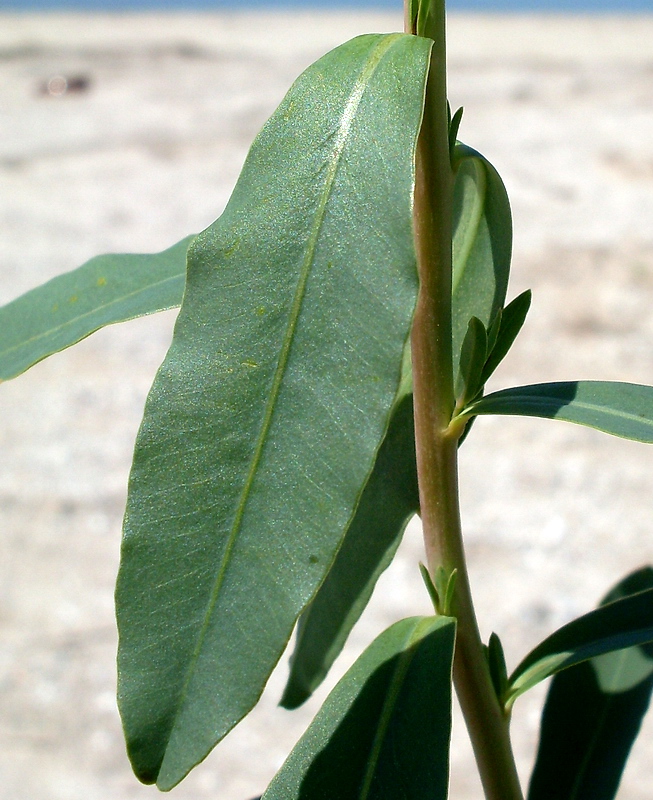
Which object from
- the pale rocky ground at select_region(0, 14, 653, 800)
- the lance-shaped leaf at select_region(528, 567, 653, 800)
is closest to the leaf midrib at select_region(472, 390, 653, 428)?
the lance-shaped leaf at select_region(528, 567, 653, 800)

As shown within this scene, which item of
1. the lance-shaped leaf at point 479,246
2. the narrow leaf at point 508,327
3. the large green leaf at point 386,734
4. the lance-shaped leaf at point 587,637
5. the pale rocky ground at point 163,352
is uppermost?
the pale rocky ground at point 163,352

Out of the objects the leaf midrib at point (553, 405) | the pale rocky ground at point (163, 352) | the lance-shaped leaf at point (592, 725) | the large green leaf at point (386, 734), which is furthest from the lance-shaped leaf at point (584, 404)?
the pale rocky ground at point (163, 352)

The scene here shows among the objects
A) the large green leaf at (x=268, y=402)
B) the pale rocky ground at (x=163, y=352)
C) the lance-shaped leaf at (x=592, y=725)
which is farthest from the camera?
the pale rocky ground at (x=163, y=352)

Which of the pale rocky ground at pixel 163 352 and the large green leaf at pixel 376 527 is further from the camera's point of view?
the pale rocky ground at pixel 163 352

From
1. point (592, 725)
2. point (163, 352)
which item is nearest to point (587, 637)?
point (592, 725)

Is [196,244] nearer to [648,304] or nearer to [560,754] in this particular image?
[560,754]

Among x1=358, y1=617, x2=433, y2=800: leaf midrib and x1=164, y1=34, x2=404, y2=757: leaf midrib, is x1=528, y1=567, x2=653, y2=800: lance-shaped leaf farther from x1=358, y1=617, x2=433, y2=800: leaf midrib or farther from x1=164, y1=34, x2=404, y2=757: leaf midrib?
x1=164, y1=34, x2=404, y2=757: leaf midrib

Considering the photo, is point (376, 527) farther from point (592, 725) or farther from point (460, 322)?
point (592, 725)

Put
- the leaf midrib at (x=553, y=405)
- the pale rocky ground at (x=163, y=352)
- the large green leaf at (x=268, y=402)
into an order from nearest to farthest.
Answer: the large green leaf at (x=268, y=402)
the leaf midrib at (x=553, y=405)
the pale rocky ground at (x=163, y=352)

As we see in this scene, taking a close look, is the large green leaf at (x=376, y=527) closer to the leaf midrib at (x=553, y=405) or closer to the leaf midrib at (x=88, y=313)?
the leaf midrib at (x=553, y=405)
